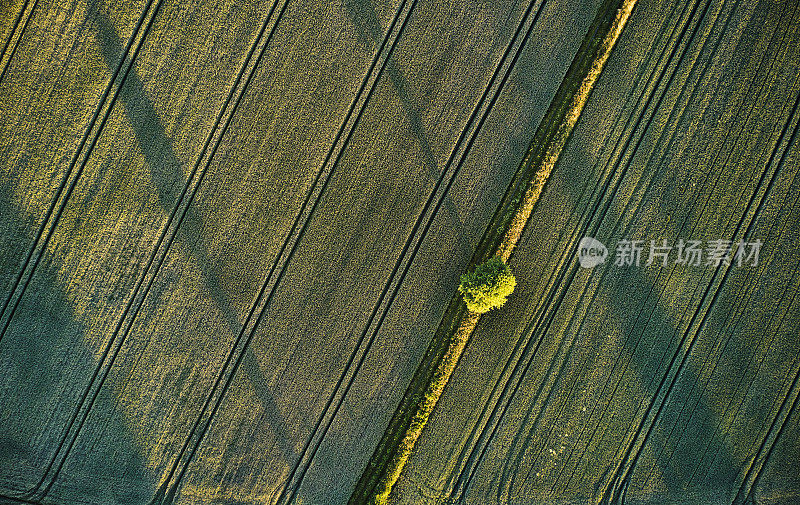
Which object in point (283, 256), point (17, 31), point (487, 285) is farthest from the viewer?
point (283, 256)

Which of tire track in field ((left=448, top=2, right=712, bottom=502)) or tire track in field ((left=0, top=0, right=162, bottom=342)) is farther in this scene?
tire track in field ((left=448, top=2, right=712, bottom=502))

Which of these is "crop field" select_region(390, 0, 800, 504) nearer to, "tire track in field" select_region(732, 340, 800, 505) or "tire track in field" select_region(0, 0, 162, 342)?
"tire track in field" select_region(732, 340, 800, 505)

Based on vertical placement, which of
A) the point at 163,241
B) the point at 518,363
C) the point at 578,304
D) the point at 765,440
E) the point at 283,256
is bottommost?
the point at 163,241

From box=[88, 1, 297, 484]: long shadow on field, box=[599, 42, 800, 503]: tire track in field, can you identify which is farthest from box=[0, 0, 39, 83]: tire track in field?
box=[599, 42, 800, 503]: tire track in field

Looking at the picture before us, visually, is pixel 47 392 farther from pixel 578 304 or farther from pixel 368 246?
pixel 578 304

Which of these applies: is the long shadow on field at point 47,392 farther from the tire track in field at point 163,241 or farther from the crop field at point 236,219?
the tire track in field at point 163,241

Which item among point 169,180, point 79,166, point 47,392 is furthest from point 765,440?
point 79,166
